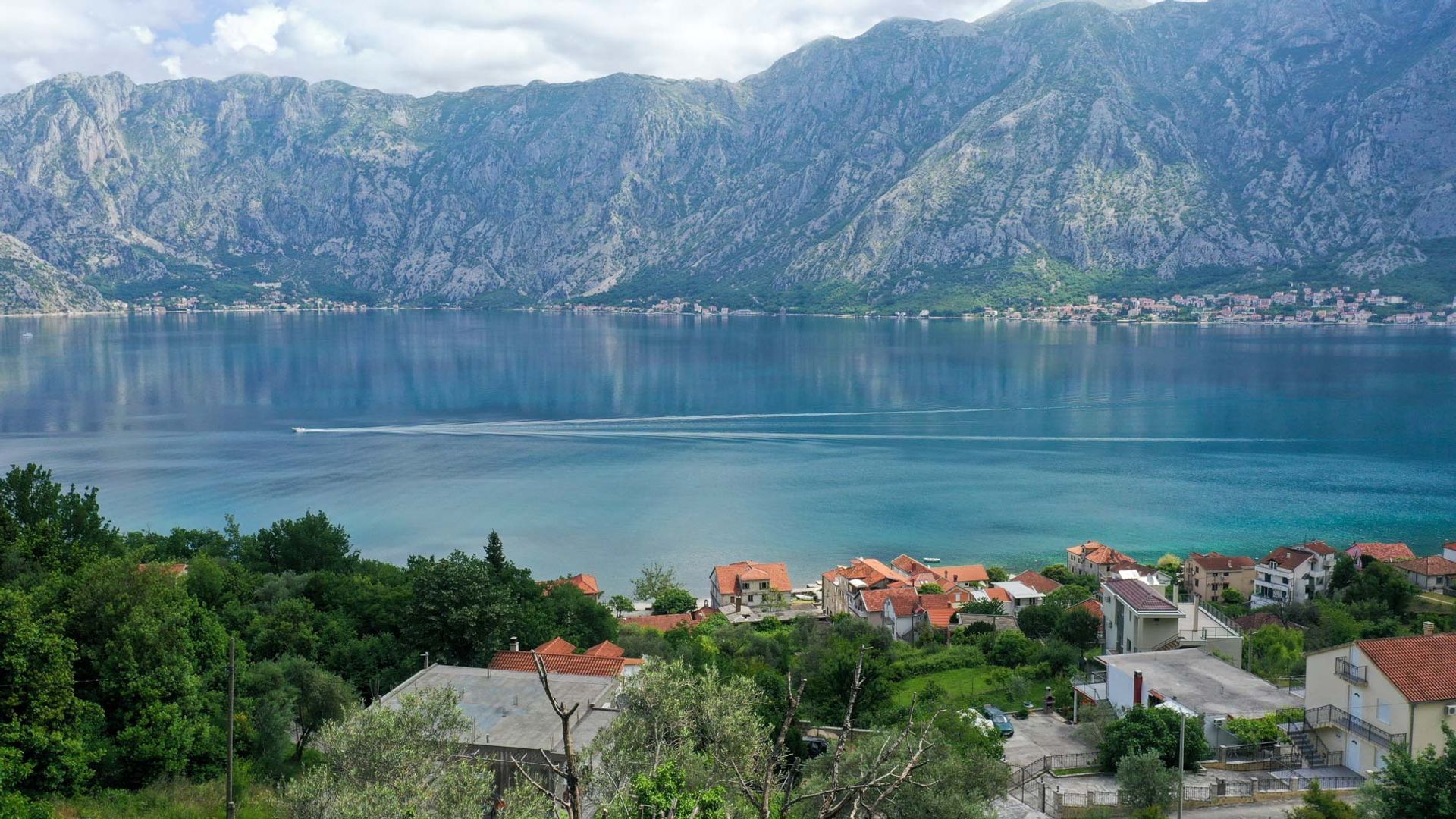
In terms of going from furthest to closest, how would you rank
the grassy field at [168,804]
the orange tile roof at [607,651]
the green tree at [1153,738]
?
the orange tile roof at [607,651]
the green tree at [1153,738]
the grassy field at [168,804]

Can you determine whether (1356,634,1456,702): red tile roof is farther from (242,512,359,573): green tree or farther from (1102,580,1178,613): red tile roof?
(242,512,359,573): green tree

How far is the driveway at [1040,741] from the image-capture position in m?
19.2

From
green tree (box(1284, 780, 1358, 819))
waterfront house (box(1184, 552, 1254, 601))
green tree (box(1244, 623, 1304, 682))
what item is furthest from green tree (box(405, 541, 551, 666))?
waterfront house (box(1184, 552, 1254, 601))

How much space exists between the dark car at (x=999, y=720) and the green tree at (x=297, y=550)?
22.7 meters

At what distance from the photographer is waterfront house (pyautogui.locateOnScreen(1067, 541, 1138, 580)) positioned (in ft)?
139

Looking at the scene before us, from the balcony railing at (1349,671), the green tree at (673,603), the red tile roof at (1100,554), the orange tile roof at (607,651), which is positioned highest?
the balcony railing at (1349,671)

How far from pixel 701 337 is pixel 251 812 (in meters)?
149

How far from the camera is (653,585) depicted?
4153 centimetres

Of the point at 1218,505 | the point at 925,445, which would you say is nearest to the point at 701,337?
the point at 925,445

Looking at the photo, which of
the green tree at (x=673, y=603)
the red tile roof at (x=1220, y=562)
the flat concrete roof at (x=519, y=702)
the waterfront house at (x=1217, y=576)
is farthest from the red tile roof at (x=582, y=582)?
the red tile roof at (x=1220, y=562)

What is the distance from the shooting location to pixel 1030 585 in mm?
39625

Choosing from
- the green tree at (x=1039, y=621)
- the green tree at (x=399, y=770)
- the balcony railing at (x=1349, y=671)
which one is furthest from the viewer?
the green tree at (x=1039, y=621)

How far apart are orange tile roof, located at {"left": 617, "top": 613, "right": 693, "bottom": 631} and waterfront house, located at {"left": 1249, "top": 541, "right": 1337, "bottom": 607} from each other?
2292cm

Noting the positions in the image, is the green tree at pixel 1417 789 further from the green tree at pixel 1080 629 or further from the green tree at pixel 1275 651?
the green tree at pixel 1080 629
